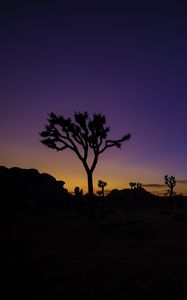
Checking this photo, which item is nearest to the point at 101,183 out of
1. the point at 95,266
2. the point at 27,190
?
the point at 27,190

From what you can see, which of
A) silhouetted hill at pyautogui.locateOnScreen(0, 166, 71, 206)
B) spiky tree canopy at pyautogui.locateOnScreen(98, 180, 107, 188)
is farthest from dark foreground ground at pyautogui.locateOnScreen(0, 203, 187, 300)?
spiky tree canopy at pyautogui.locateOnScreen(98, 180, 107, 188)

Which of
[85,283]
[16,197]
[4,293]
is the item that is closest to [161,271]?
[85,283]

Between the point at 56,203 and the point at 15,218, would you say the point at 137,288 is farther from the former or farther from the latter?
the point at 56,203

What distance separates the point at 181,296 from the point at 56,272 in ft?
7.94

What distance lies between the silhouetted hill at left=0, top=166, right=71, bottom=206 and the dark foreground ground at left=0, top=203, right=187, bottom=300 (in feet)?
40.6

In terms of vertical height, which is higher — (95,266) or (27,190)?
(27,190)

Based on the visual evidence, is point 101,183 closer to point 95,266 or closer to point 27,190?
point 27,190

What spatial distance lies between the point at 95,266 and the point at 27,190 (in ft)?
83.6

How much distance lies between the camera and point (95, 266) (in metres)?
4.74

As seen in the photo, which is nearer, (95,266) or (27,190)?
(95,266)

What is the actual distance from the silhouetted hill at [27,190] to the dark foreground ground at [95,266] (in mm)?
12377

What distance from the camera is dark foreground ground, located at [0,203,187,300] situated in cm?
346

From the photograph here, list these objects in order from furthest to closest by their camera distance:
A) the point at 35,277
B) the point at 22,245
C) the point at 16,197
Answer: the point at 16,197
the point at 22,245
the point at 35,277

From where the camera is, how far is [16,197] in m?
20.3
